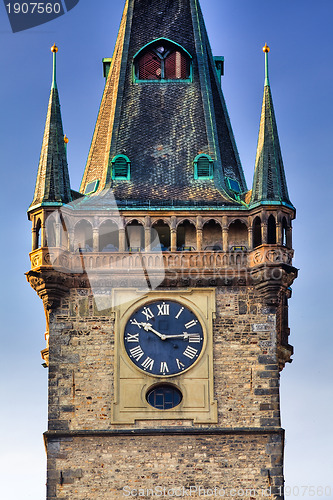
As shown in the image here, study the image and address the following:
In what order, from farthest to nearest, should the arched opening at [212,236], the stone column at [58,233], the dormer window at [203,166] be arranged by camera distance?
the dormer window at [203,166] → the arched opening at [212,236] → the stone column at [58,233]

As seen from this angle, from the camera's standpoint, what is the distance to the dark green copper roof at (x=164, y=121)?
1900 inches

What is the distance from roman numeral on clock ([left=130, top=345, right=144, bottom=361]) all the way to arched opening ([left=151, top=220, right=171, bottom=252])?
2506mm

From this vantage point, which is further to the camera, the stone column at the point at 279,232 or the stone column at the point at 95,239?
the stone column at the point at 95,239

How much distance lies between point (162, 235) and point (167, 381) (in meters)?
3.79

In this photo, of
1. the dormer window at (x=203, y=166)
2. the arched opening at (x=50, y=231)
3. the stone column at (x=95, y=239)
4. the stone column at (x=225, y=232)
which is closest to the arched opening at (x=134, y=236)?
the stone column at (x=95, y=239)

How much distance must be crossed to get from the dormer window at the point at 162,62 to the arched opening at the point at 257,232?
5.24 meters

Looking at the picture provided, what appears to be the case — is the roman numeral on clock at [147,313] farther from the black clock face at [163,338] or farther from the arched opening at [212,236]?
the arched opening at [212,236]

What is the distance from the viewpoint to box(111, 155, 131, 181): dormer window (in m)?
48.5

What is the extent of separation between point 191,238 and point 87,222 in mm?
2458

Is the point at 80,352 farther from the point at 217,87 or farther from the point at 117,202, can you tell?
the point at 217,87

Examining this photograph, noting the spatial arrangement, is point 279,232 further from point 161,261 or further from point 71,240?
point 71,240

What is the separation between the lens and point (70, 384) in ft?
149

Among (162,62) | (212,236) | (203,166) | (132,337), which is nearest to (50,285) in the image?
(132,337)

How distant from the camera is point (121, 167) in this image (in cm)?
4862
